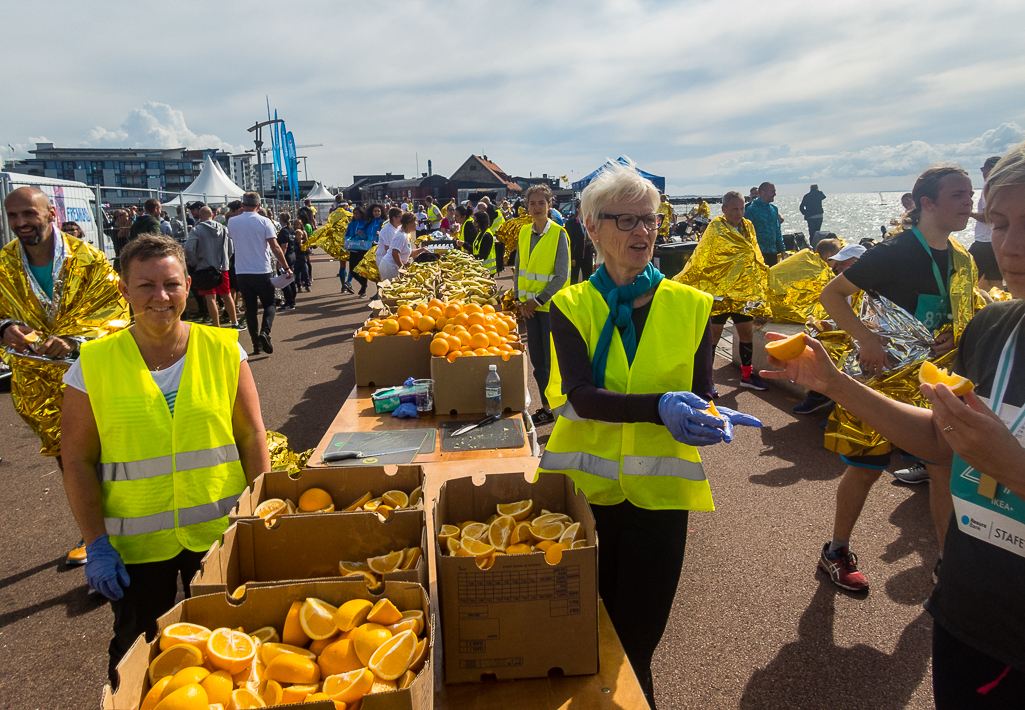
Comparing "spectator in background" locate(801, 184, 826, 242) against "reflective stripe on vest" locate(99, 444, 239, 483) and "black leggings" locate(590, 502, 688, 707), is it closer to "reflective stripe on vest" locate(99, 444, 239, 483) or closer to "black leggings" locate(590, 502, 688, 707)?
"black leggings" locate(590, 502, 688, 707)

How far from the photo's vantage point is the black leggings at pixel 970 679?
4.62 feet

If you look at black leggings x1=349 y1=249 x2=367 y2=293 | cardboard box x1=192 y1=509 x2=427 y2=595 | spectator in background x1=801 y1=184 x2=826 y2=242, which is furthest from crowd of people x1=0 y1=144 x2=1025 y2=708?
spectator in background x1=801 y1=184 x2=826 y2=242

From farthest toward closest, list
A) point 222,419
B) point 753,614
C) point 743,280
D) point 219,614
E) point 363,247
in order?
point 363,247 < point 743,280 < point 753,614 < point 222,419 < point 219,614

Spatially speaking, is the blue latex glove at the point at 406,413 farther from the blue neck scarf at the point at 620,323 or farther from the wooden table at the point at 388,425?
the blue neck scarf at the point at 620,323

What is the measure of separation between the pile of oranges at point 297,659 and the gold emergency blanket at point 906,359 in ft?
8.11

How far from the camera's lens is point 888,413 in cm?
159

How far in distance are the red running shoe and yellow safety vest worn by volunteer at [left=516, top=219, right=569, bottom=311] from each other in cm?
305

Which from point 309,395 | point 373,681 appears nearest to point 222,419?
point 373,681

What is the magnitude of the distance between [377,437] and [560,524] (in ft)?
5.89

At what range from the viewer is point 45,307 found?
332cm

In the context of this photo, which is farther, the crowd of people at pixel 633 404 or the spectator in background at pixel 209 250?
the spectator in background at pixel 209 250

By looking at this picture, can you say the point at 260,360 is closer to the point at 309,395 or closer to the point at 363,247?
the point at 309,395

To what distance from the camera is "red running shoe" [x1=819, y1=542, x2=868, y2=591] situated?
3.25m

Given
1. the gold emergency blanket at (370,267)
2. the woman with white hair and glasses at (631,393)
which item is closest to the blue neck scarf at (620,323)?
the woman with white hair and glasses at (631,393)
